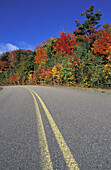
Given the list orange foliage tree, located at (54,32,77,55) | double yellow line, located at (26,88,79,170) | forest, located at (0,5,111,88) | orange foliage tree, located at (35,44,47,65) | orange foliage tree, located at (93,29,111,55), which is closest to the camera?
double yellow line, located at (26,88,79,170)

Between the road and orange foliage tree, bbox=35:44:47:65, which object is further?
orange foliage tree, bbox=35:44:47:65

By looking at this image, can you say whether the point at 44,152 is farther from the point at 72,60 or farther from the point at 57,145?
the point at 72,60

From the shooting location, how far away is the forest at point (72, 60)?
54.3 ft

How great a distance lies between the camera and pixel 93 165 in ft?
6.60

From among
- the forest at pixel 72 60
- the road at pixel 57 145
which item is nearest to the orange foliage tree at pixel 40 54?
the forest at pixel 72 60

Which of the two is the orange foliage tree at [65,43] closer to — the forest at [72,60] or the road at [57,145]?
the forest at [72,60]

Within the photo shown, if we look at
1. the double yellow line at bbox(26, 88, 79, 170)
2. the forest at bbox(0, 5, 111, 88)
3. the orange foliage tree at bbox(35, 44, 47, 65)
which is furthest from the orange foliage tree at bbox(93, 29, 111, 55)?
the orange foliage tree at bbox(35, 44, 47, 65)

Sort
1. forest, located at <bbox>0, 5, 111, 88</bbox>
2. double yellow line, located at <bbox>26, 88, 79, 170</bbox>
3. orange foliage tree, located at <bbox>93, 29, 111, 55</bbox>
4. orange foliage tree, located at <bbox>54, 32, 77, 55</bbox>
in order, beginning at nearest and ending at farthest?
Answer: 1. double yellow line, located at <bbox>26, 88, 79, 170</bbox>
2. forest, located at <bbox>0, 5, 111, 88</bbox>
3. orange foliage tree, located at <bbox>93, 29, 111, 55</bbox>
4. orange foliage tree, located at <bbox>54, 32, 77, 55</bbox>

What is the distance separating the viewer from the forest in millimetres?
16545

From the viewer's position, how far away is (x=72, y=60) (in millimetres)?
19828

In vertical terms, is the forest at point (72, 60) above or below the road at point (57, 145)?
above

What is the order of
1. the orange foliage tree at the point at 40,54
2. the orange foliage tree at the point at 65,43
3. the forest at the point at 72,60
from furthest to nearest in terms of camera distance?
the orange foliage tree at the point at 40,54 < the orange foliage tree at the point at 65,43 < the forest at the point at 72,60

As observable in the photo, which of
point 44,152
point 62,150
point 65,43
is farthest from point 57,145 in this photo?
point 65,43

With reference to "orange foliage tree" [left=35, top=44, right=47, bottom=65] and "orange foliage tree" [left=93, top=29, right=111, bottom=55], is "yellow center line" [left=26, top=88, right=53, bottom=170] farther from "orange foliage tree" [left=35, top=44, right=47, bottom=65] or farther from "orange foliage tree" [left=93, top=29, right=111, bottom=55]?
"orange foliage tree" [left=35, top=44, right=47, bottom=65]
